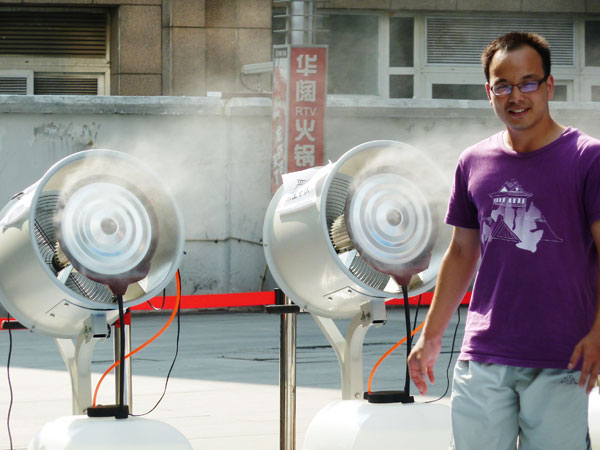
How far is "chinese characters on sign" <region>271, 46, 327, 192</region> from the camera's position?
40.2ft

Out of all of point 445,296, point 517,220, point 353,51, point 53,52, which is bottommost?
point 445,296

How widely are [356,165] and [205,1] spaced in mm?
12436

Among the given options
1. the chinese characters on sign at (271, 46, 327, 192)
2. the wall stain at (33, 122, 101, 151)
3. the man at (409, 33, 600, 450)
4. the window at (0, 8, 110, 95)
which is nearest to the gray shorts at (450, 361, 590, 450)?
the man at (409, 33, 600, 450)

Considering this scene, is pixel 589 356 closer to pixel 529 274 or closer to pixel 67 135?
pixel 529 274

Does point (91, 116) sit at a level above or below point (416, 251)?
above

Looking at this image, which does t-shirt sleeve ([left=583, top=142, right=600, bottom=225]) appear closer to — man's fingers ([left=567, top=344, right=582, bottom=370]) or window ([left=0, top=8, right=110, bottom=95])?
man's fingers ([left=567, top=344, right=582, bottom=370])

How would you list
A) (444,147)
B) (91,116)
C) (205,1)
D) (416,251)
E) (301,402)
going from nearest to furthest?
1. (416,251)
2. (301,402)
3. (91,116)
4. (444,147)
5. (205,1)

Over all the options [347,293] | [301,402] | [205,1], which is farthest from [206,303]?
[205,1]

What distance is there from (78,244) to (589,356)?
71.6 inches

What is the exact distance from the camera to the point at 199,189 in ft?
44.0

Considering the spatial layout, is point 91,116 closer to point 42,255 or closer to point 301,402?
point 301,402

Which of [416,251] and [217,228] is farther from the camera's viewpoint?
[217,228]

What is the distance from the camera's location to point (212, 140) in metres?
13.3

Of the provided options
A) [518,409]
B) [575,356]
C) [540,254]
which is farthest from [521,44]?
[518,409]
